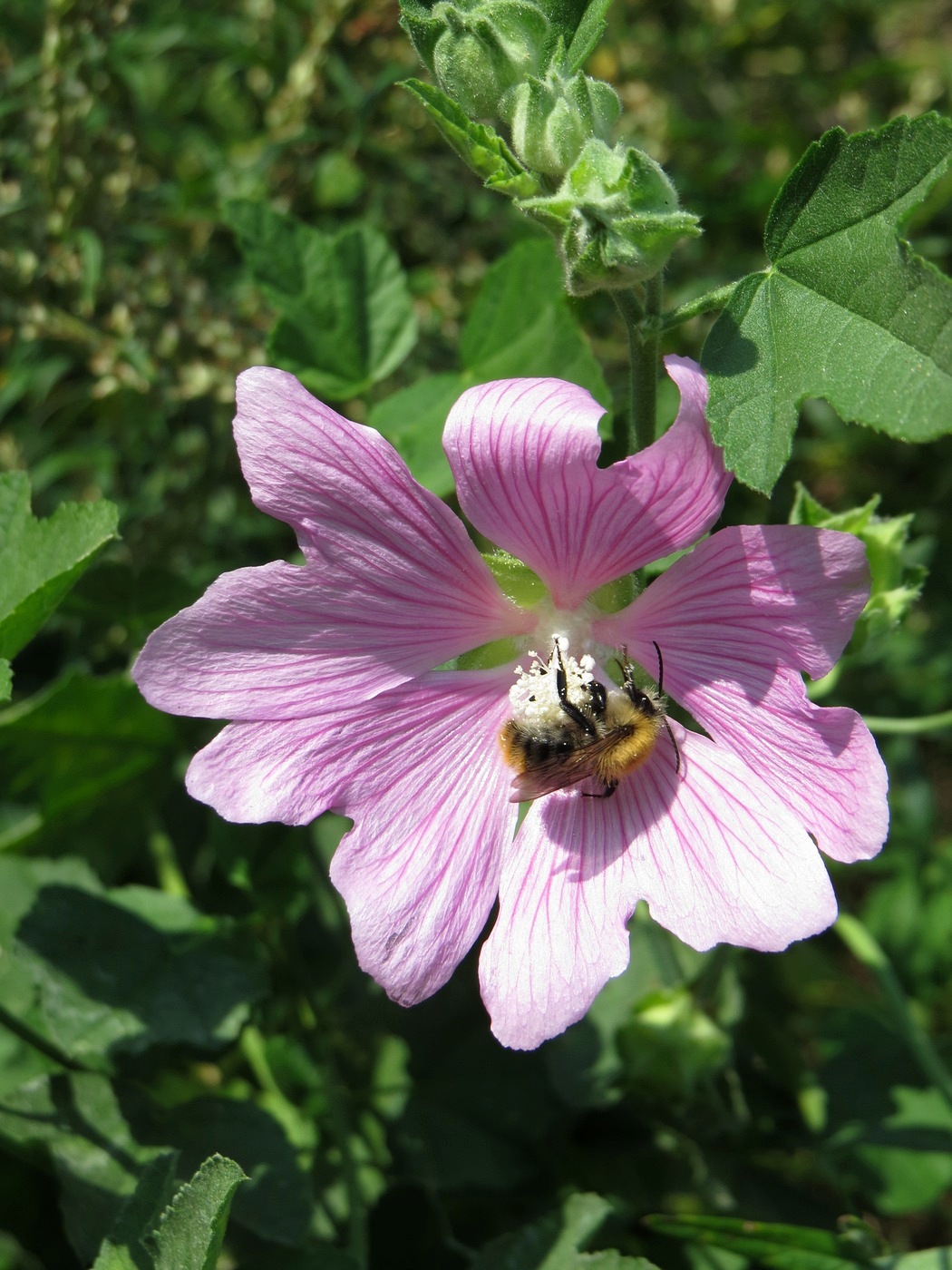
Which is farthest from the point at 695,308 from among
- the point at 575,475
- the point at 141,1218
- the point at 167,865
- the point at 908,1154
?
the point at 908,1154

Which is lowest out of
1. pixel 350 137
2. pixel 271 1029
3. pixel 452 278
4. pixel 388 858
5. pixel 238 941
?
pixel 271 1029

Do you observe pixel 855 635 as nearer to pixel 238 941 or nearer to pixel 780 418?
pixel 780 418

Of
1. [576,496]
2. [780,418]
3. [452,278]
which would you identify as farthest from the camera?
[452,278]

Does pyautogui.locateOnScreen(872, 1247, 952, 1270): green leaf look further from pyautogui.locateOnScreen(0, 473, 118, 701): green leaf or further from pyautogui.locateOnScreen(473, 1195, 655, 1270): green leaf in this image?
pyautogui.locateOnScreen(0, 473, 118, 701): green leaf

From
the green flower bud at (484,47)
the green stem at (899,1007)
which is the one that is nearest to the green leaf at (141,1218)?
the green stem at (899,1007)

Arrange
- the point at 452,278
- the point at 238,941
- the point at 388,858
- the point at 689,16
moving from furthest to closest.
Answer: the point at 689,16 < the point at 452,278 < the point at 238,941 < the point at 388,858

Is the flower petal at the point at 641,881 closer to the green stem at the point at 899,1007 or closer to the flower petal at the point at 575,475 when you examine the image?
the flower petal at the point at 575,475

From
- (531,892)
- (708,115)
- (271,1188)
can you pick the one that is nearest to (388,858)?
(531,892)

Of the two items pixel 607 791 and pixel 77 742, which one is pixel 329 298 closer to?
pixel 77 742
